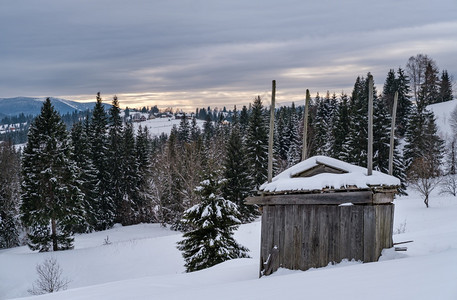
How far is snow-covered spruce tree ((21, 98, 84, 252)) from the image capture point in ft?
99.4

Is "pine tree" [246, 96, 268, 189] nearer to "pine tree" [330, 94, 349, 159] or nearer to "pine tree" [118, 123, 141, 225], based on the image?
"pine tree" [330, 94, 349, 159]

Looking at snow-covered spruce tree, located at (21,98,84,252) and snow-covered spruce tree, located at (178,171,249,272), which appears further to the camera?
snow-covered spruce tree, located at (21,98,84,252)

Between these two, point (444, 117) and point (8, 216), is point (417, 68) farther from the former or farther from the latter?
point (8, 216)

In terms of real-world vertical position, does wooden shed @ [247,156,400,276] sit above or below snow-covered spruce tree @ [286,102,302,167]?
below

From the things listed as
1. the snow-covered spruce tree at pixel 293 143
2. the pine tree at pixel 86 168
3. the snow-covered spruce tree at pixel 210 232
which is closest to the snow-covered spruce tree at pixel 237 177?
the pine tree at pixel 86 168

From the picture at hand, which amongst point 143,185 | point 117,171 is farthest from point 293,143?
point 117,171

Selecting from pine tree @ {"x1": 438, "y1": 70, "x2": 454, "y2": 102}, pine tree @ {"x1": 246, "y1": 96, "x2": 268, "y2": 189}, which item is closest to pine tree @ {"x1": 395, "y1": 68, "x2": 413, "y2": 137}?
pine tree @ {"x1": 438, "y1": 70, "x2": 454, "y2": 102}

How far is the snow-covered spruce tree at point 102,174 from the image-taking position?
4584 centimetres

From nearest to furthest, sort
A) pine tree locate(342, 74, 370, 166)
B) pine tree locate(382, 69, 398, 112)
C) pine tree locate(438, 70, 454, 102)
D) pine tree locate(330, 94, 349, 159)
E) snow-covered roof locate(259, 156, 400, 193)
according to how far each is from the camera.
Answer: snow-covered roof locate(259, 156, 400, 193) → pine tree locate(342, 74, 370, 166) → pine tree locate(330, 94, 349, 159) → pine tree locate(382, 69, 398, 112) → pine tree locate(438, 70, 454, 102)

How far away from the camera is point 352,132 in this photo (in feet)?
141

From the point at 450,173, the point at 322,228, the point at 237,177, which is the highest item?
the point at 322,228

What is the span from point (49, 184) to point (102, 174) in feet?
52.8

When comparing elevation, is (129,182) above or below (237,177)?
below

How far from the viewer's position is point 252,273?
11.9 m
